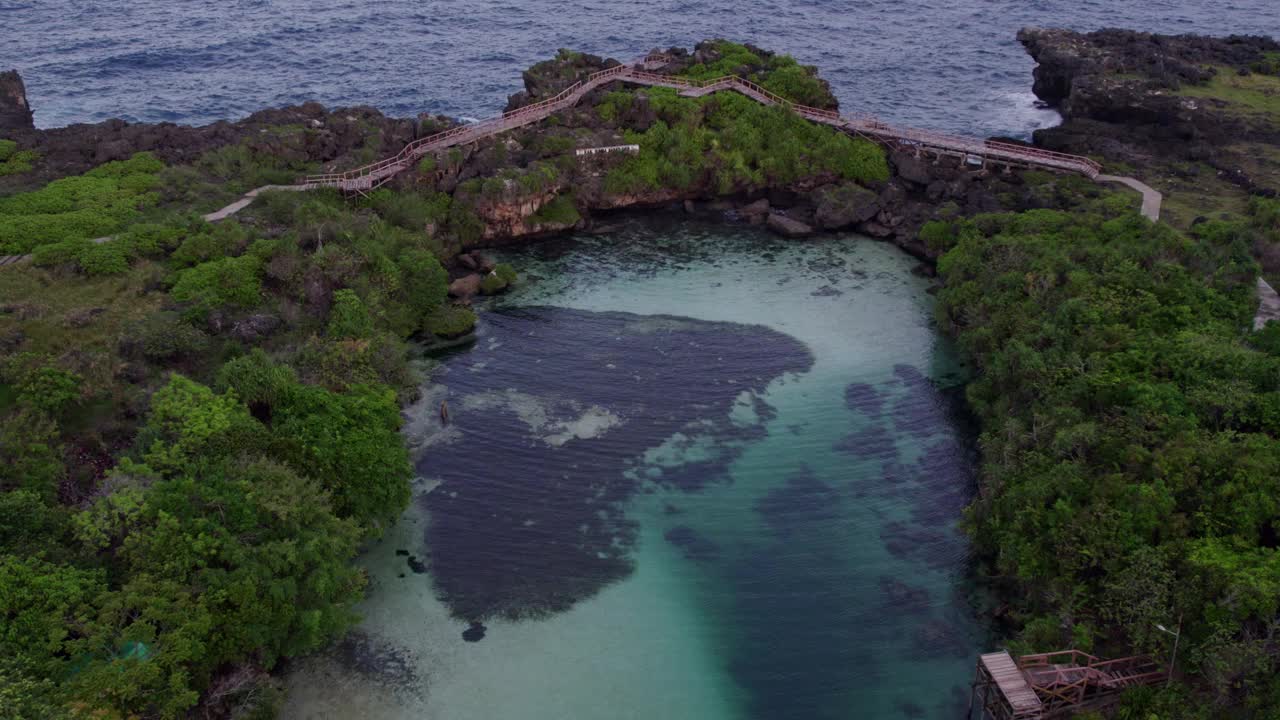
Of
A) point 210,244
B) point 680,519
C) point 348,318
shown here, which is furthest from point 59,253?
point 680,519

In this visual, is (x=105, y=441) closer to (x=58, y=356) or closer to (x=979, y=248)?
(x=58, y=356)

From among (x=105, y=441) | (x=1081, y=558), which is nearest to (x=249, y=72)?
(x=105, y=441)

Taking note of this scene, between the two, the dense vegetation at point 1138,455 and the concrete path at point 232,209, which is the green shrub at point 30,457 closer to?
the concrete path at point 232,209

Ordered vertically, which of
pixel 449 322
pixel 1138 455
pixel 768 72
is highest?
pixel 768 72

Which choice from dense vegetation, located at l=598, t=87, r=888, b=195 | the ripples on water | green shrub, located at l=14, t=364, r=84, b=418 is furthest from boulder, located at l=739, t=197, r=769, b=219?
green shrub, located at l=14, t=364, r=84, b=418

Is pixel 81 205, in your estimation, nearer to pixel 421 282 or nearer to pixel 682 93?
pixel 421 282
